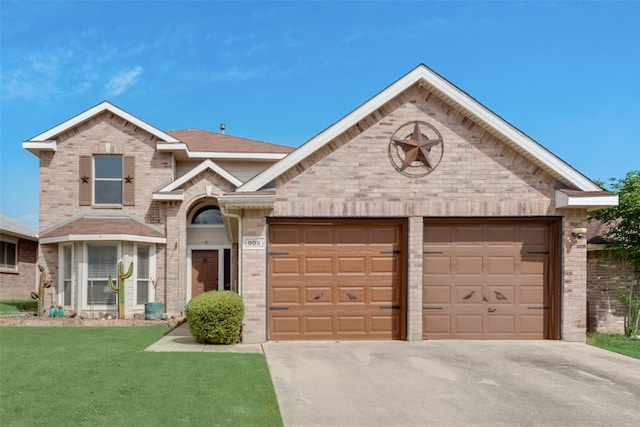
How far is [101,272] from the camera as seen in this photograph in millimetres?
15609

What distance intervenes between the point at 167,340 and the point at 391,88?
736cm

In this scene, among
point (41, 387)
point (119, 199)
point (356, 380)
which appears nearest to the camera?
point (41, 387)

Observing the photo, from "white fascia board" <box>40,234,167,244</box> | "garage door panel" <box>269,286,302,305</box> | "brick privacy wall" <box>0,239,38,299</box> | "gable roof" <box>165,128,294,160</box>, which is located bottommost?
"brick privacy wall" <box>0,239,38,299</box>

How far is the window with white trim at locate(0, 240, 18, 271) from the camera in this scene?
22594 mm

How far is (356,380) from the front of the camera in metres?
7.28

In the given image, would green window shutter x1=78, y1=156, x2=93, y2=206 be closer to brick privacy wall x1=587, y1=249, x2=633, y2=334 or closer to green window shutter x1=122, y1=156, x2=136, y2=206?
green window shutter x1=122, y1=156, x2=136, y2=206

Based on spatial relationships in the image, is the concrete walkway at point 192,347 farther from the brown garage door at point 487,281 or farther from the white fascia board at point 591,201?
the white fascia board at point 591,201

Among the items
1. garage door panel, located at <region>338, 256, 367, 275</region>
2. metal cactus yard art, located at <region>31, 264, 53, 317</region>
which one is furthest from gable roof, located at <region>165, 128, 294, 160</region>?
garage door panel, located at <region>338, 256, 367, 275</region>

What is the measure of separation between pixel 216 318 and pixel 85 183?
9590mm

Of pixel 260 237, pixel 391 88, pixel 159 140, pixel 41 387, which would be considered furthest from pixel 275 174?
pixel 159 140

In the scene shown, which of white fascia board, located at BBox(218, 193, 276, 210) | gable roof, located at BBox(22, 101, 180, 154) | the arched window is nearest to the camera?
white fascia board, located at BBox(218, 193, 276, 210)

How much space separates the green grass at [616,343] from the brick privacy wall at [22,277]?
2281 cm

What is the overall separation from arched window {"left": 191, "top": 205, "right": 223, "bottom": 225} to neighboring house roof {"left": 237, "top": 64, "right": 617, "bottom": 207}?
314 inches

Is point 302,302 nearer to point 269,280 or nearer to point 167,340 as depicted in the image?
point 269,280
